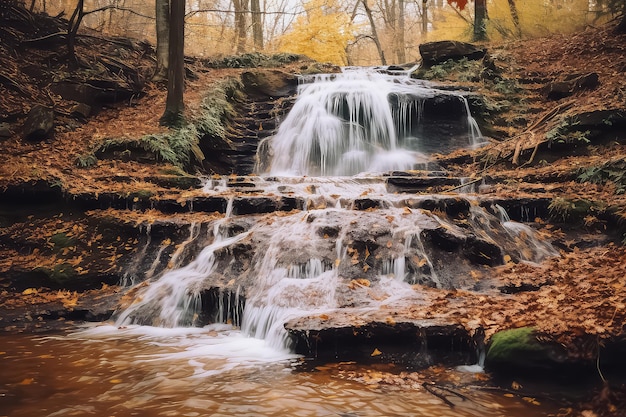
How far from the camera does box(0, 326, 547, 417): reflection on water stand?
10.2 feet

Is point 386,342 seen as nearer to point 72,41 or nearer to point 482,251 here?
point 482,251

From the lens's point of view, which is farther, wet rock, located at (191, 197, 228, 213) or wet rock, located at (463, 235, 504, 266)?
wet rock, located at (191, 197, 228, 213)

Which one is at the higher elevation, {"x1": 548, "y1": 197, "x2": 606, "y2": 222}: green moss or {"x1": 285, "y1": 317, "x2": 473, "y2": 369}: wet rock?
{"x1": 548, "y1": 197, "x2": 606, "y2": 222}: green moss

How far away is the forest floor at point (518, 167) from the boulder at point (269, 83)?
107cm

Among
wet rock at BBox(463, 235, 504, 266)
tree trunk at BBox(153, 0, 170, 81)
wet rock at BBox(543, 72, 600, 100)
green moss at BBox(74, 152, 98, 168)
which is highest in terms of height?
tree trunk at BBox(153, 0, 170, 81)

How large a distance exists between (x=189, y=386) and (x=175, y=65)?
8.72 m

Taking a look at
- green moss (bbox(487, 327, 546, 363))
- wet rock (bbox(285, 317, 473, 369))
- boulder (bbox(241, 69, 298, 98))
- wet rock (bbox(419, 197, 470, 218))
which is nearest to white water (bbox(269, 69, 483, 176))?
boulder (bbox(241, 69, 298, 98))

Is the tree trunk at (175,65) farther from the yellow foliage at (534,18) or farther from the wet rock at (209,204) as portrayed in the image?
the yellow foliage at (534,18)

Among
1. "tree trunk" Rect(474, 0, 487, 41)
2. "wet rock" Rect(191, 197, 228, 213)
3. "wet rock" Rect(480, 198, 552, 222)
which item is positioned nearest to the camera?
"wet rock" Rect(480, 198, 552, 222)

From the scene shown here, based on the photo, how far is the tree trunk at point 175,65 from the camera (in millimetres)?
10047

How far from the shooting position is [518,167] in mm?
9625

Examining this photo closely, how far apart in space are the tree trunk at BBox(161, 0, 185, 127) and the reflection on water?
23.2ft

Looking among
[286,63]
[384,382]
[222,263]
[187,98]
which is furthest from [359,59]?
[384,382]

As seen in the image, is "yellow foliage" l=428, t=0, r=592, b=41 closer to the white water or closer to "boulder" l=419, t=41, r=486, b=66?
"boulder" l=419, t=41, r=486, b=66
